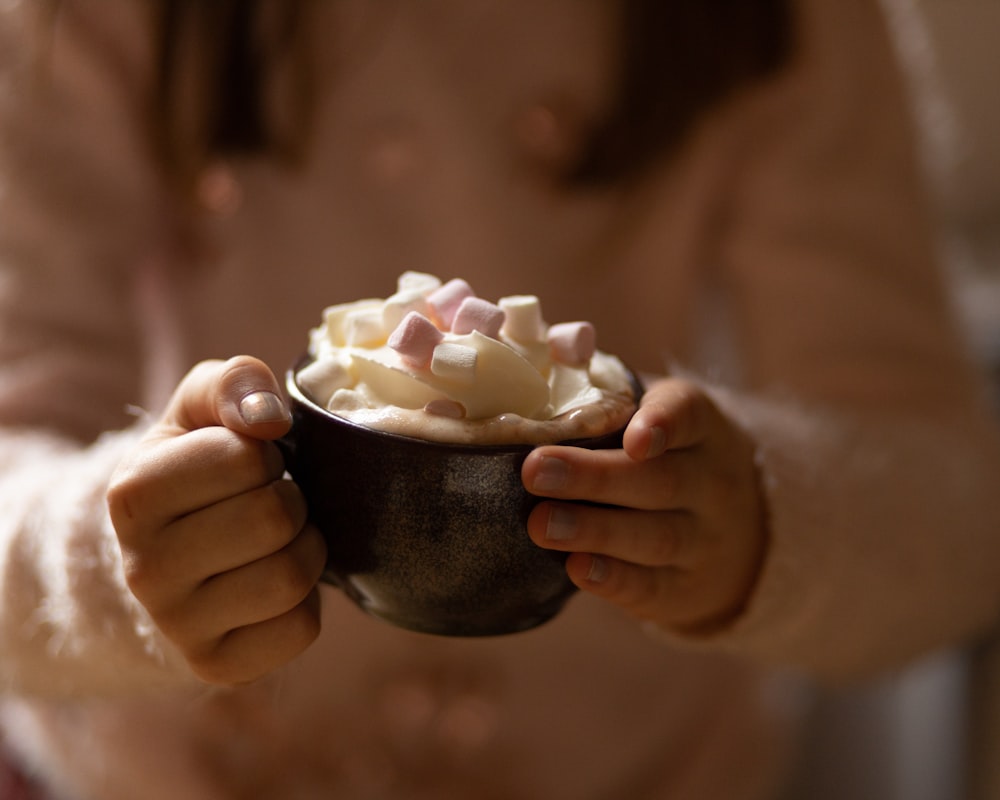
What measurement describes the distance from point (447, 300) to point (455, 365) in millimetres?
44

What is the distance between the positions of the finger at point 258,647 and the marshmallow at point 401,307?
97 mm

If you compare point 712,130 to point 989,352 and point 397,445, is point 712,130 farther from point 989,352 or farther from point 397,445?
point 397,445

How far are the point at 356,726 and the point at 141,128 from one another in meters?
0.45

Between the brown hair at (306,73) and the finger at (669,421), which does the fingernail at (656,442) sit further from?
the brown hair at (306,73)

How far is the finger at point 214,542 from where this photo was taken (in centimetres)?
28

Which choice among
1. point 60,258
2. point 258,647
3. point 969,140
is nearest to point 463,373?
point 258,647

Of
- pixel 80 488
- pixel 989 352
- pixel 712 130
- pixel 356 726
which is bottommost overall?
pixel 356 726

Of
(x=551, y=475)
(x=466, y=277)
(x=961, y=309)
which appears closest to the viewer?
(x=551, y=475)

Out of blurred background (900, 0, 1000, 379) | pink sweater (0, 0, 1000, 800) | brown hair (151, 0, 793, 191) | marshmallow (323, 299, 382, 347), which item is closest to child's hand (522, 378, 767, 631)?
marshmallow (323, 299, 382, 347)

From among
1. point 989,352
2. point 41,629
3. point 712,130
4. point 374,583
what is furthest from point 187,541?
point 989,352

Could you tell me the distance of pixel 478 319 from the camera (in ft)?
1.01

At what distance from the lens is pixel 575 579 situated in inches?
11.8

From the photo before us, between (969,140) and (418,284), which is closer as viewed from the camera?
(418,284)

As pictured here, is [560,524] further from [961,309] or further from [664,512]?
[961,309]
